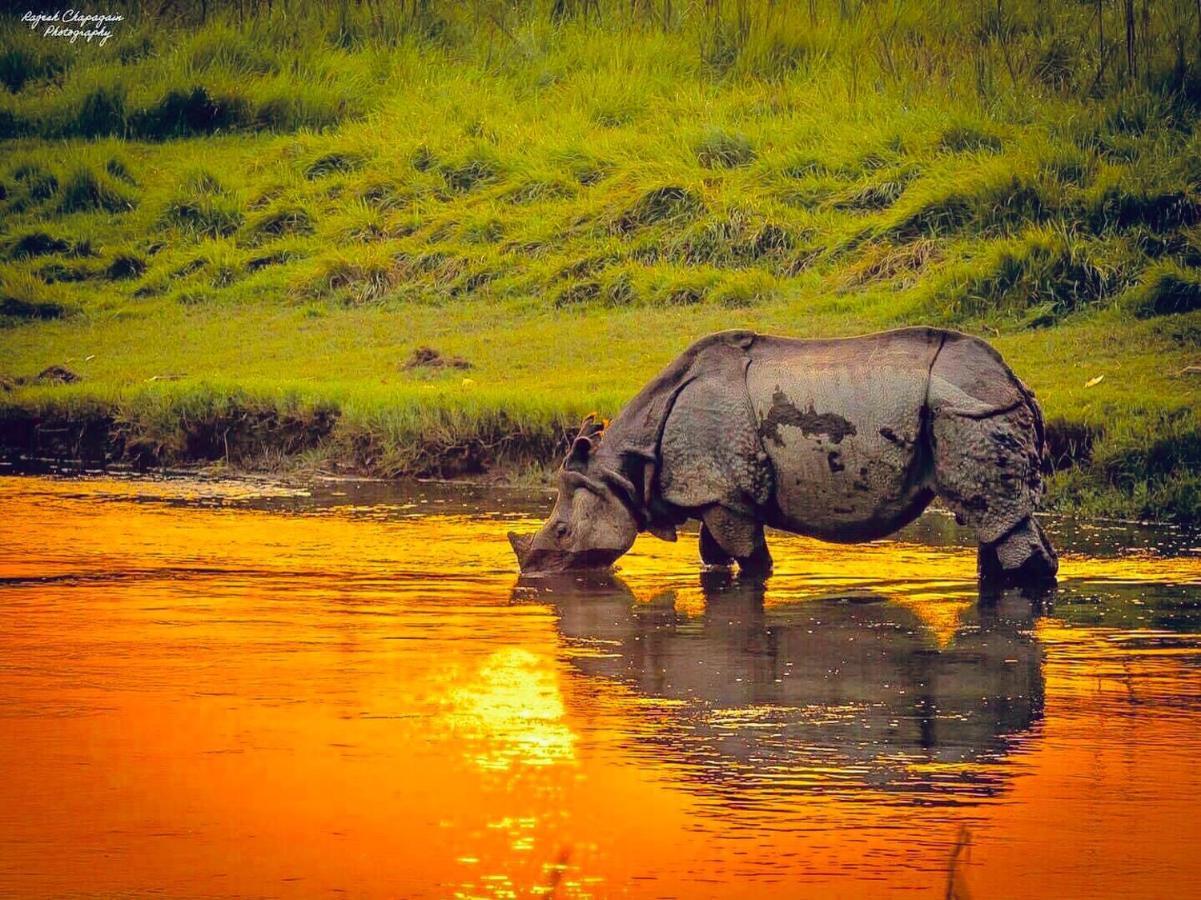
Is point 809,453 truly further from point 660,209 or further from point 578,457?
point 660,209

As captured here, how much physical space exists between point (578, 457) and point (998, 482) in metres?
Result: 2.22

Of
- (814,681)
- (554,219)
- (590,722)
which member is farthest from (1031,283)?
(590,722)

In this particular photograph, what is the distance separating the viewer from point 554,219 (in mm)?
20422

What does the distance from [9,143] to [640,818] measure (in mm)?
19571

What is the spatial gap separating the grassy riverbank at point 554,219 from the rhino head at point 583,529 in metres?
3.34

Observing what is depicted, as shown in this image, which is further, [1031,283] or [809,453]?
[1031,283]

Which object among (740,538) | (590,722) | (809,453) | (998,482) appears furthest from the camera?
(740,538)

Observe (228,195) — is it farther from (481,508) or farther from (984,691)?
(984,691)

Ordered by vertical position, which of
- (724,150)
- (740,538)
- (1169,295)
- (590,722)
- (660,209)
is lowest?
(740,538)

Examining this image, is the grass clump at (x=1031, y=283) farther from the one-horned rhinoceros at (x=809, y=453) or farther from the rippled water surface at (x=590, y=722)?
the one-horned rhinoceros at (x=809, y=453)

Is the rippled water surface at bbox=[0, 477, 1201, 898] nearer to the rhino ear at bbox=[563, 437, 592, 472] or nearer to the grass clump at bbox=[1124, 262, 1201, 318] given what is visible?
the rhino ear at bbox=[563, 437, 592, 472]

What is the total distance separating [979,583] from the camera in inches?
412

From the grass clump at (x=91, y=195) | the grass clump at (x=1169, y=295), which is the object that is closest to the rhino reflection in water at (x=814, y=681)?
the grass clump at (x=1169, y=295)

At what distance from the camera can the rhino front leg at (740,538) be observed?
10.7m
